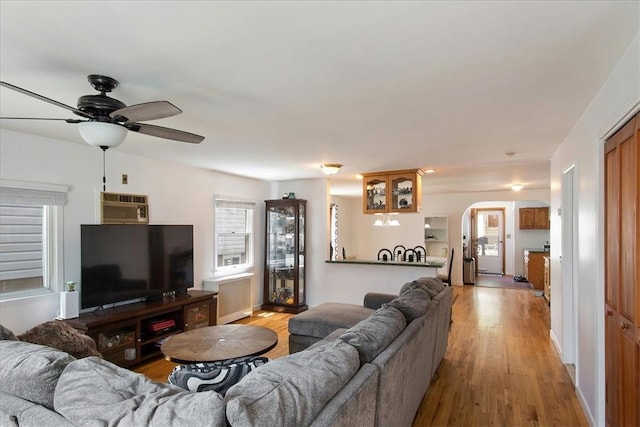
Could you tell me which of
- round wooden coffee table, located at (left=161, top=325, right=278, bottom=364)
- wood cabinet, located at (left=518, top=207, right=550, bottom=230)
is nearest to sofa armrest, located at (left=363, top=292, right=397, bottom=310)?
round wooden coffee table, located at (left=161, top=325, right=278, bottom=364)

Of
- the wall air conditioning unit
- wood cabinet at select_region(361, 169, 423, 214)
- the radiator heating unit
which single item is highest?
wood cabinet at select_region(361, 169, 423, 214)

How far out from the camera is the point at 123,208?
13.7 ft

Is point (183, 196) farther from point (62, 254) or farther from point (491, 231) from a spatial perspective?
point (491, 231)

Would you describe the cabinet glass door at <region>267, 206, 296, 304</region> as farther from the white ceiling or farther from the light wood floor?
the white ceiling

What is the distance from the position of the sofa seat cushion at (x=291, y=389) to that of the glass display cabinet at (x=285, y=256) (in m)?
4.58

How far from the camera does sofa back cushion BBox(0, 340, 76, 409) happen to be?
4.64ft

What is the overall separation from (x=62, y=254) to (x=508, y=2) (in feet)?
14.0

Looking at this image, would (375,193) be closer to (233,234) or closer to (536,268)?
(233,234)

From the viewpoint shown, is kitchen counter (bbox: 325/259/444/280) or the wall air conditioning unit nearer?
the wall air conditioning unit

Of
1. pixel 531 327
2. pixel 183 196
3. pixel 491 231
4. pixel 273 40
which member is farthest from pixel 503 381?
pixel 491 231

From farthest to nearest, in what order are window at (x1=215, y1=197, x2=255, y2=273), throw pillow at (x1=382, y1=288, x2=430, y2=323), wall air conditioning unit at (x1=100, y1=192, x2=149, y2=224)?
window at (x1=215, y1=197, x2=255, y2=273) < wall air conditioning unit at (x1=100, y1=192, x2=149, y2=224) < throw pillow at (x1=382, y1=288, x2=430, y2=323)

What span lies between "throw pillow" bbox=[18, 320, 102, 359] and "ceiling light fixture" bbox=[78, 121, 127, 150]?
4.19 ft

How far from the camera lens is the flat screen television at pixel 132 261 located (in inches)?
144

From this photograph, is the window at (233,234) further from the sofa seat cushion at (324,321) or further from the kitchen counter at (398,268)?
the sofa seat cushion at (324,321)
